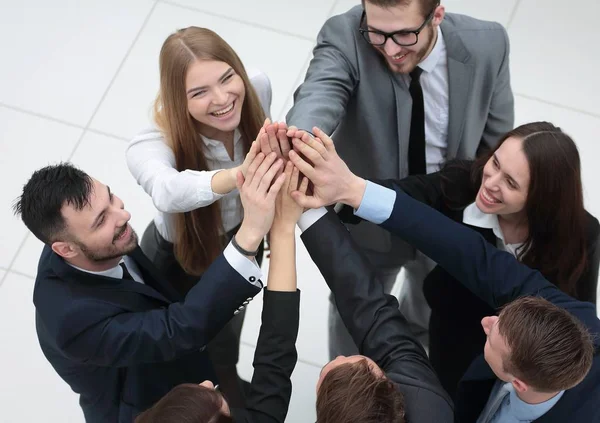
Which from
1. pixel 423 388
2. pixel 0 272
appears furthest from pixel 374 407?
pixel 0 272

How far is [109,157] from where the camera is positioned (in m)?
3.49

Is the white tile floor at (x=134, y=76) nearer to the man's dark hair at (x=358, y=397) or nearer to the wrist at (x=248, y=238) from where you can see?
the wrist at (x=248, y=238)

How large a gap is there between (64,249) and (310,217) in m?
0.62

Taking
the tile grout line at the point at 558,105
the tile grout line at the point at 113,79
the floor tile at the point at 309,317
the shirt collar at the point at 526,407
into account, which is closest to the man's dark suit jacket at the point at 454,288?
the shirt collar at the point at 526,407

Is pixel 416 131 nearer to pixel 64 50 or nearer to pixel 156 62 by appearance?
pixel 156 62

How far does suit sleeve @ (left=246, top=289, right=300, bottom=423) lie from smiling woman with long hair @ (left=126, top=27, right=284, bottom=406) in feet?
1.28

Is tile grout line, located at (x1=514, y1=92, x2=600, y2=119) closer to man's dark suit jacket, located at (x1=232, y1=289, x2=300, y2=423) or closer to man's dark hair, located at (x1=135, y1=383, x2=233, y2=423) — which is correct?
man's dark suit jacket, located at (x1=232, y1=289, x2=300, y2=423)

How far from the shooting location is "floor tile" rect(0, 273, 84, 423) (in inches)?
114

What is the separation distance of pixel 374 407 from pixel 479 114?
1.07 meters

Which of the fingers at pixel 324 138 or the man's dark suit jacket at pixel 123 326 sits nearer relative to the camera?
the man's dark suit jacket at pixel 123 326

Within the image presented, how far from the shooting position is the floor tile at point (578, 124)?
3459 mm

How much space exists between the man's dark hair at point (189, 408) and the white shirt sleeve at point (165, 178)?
1.91 feet

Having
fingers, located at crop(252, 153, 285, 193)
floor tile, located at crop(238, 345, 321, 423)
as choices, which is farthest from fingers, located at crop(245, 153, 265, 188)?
floor tile, located at crop(238, 345, 321, 423)

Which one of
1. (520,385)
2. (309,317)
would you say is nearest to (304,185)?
(520,385)
